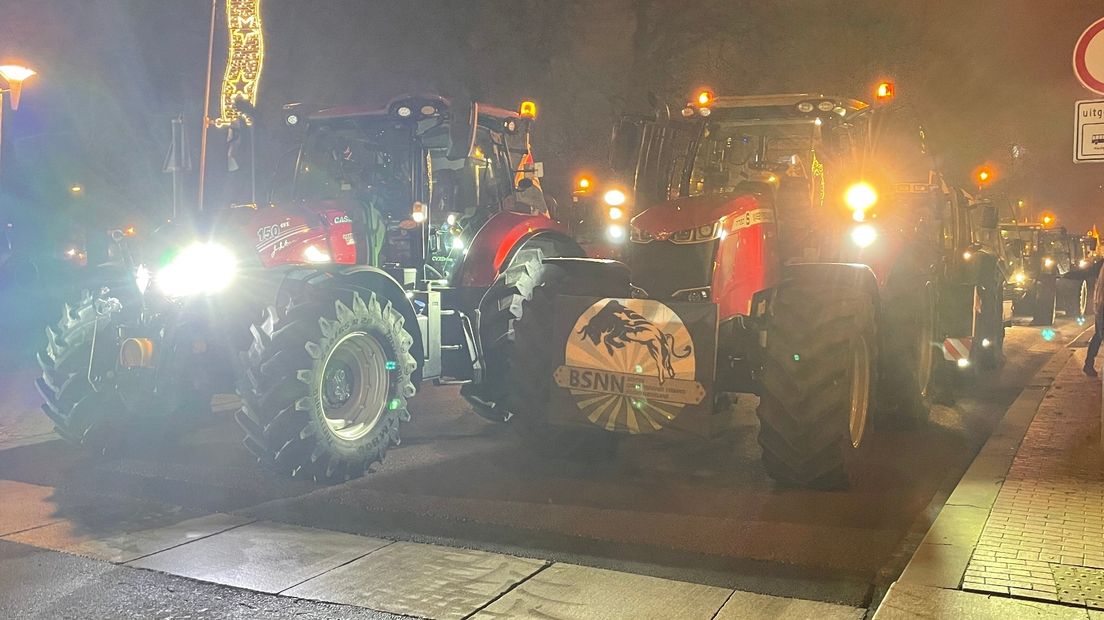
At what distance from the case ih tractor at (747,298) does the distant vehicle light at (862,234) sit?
1 centimetres

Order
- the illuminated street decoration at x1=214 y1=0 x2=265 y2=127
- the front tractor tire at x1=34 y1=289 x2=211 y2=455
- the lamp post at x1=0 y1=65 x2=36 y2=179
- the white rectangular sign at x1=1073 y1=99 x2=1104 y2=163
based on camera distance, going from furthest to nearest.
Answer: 1. the lamp post at x1=0 y1=65 x2=36 y2=179
2. the illuminated street decoration at x1=214 y1=0 x2=265 y2=127
3. the front tractor tire at x1=34 y1=289 x2=211 y2=455
4. the white rectangular sign at x1=1073 y1=99 x2=1104 y2=163

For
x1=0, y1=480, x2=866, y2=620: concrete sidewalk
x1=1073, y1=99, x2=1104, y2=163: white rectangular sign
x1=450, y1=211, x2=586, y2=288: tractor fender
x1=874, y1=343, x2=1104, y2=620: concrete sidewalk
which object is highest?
x1=1073, y1=99, x2=1104, y2=163: white rectangular sign

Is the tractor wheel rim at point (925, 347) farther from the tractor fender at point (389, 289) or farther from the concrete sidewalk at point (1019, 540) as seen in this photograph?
the tractor fender at point (389, 289)

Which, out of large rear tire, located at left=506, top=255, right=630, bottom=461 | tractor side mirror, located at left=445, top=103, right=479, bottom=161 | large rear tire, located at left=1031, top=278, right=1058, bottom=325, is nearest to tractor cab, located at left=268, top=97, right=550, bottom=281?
tractor side mirror, located at left=445, top=103, right=479, bottom=161

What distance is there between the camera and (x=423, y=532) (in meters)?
5.73

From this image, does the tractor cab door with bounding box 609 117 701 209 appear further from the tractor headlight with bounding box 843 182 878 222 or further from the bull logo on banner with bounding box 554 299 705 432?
the bull logo on banner with bounding box 554 299 705 432

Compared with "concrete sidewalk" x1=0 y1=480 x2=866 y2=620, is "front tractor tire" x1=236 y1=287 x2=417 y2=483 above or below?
above

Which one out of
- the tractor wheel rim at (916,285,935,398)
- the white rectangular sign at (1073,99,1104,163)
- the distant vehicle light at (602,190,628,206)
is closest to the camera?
the white rectangular sign at (1073,99,1104,163)

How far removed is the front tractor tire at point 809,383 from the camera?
20.4ft

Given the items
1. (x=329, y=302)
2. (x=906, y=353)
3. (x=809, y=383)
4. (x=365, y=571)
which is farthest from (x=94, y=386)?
(x=906, y=353)

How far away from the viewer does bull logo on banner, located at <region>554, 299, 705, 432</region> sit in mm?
6488

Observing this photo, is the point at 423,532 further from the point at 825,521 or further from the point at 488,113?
the point at 488,113

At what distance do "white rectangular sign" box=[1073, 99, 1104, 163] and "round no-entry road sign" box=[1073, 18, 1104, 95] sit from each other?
0.15m

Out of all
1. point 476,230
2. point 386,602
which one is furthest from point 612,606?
point 476,230
